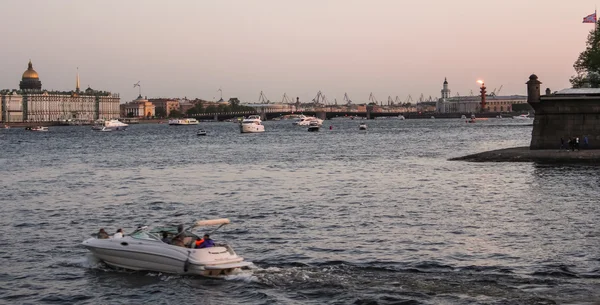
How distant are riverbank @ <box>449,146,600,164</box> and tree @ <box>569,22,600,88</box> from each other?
2277cm

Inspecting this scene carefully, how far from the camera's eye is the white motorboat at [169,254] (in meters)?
23.0

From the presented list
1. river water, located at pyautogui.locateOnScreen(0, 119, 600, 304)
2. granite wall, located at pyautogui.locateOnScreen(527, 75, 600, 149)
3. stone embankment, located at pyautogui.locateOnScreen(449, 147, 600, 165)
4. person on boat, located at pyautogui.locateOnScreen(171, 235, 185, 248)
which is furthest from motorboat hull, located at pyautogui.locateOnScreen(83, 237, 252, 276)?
granite wall, located at pyautogui.locateOnScreen(527, 75, 600, 149)

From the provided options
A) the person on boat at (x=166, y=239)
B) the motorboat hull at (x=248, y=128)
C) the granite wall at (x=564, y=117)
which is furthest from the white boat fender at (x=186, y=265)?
the motorboat hull at (x=248, y=128)

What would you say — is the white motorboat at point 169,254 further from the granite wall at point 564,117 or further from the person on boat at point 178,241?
the granite wall at point 564,117

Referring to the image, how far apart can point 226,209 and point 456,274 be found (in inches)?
655

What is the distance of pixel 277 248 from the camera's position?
1092 inches

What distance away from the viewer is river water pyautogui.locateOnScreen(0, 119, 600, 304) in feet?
72.1

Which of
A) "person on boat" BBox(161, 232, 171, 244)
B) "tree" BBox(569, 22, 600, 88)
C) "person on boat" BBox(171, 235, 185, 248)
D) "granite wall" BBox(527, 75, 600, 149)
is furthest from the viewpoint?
"tree" BBox(569, 22, 600, 88)

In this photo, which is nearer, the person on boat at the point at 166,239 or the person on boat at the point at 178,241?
the person on boat at the point at 178,241

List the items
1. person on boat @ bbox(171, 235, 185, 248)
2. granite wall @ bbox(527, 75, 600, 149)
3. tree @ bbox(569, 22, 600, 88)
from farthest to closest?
1. tree @ bbox(569, 22, 600, 88)
2. granite wall @ bbox(527, 75, 600, 149)
3. person on boat @ bbox(171, 235, 185, 248)

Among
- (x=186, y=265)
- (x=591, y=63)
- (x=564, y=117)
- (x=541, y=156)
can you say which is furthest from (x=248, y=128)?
(x=186, y=265)

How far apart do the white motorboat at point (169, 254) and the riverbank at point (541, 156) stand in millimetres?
36512

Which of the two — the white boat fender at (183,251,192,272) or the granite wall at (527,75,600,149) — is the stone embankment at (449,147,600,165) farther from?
the white boat fender at (183,251,192,272)

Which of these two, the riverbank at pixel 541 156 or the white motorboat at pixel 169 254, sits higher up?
the riverbank at pixel 541 156
